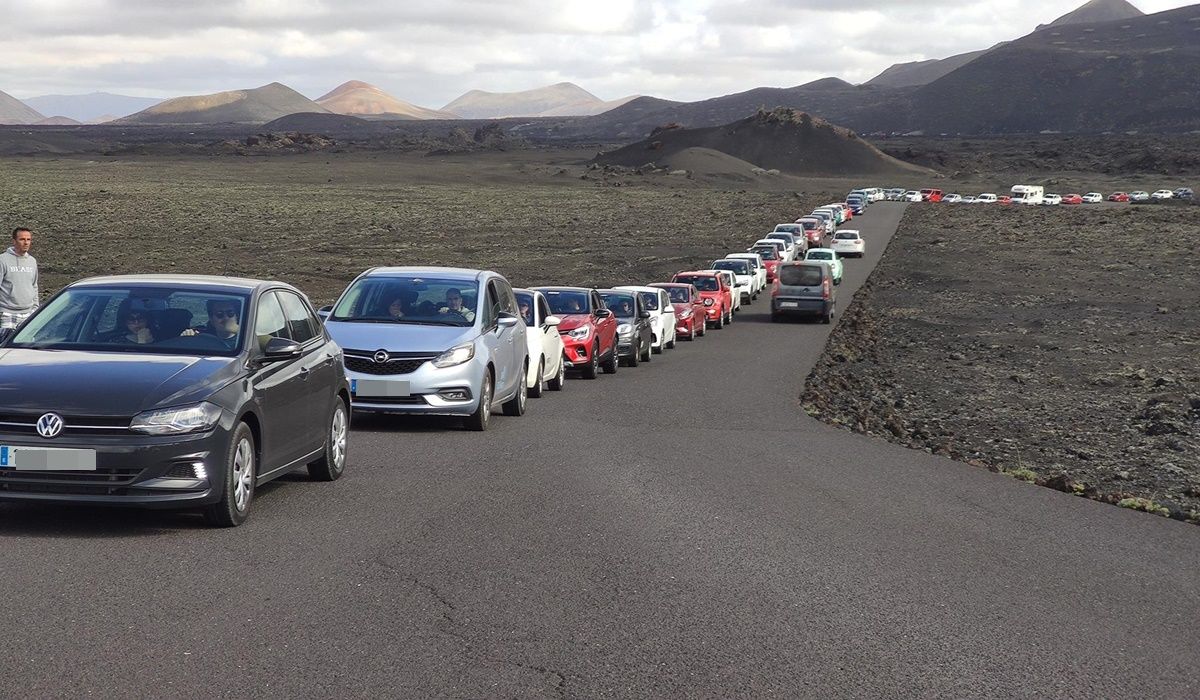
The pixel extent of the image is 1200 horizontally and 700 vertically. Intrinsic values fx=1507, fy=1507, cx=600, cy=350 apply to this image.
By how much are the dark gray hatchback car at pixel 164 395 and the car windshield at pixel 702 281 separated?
88.3ft

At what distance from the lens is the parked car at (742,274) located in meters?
44.9

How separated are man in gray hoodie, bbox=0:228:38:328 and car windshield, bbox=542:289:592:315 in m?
10.8

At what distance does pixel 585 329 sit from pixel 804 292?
52.2ft

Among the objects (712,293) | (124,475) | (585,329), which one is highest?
(124,475)

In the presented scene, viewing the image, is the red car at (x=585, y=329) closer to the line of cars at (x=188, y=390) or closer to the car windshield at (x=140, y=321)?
the line of cars at (x=188, y=390)

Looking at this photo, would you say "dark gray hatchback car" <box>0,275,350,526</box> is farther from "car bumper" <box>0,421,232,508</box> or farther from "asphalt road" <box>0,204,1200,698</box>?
"asphalt road" <box>0,204,1200,698</box>

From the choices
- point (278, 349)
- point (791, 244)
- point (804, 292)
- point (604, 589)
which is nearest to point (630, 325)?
point (804, 292)

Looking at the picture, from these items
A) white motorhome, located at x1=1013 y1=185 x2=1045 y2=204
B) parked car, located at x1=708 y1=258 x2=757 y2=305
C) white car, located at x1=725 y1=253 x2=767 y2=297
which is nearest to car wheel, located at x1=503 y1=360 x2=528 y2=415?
parked car, located at x1=708 y1=258 x2=757 y2=305

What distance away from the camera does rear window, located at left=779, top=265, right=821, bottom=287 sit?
129ft

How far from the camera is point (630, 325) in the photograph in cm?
2745

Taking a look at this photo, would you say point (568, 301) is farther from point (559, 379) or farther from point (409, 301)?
point (409, 301)

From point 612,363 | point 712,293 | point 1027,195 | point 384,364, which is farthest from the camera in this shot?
point 1027,195

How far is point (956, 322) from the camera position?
124ft

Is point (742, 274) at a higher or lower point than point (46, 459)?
lower
